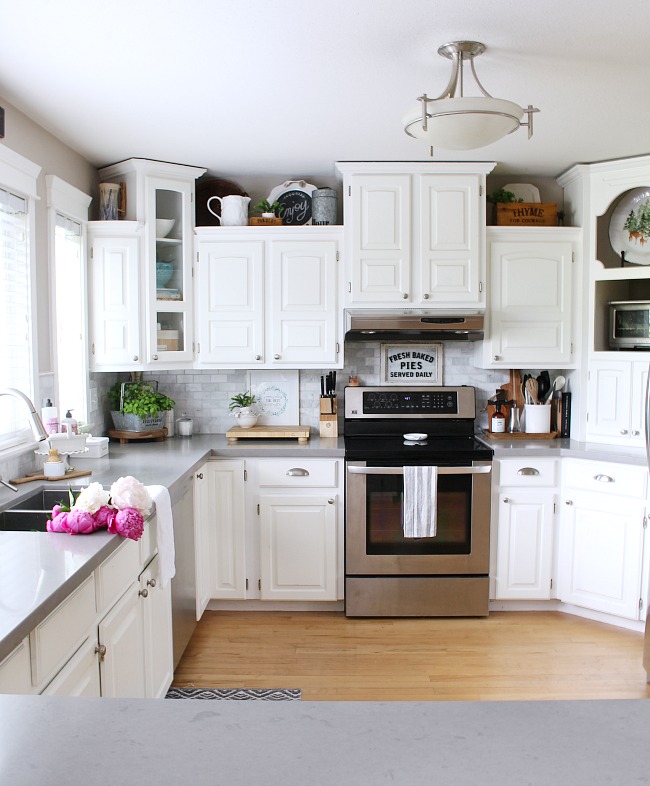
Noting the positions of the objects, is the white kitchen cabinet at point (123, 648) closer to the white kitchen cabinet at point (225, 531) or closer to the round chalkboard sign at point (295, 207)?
the white kitchen cabinet at point (225, 531)

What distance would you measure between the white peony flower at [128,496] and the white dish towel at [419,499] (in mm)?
1645

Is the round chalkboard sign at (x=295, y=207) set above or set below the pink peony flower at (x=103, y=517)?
above

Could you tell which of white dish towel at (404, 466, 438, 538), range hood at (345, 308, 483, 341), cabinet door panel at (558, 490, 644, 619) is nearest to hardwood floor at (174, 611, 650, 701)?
cabinet door panel at (558, 490, 644, 619)

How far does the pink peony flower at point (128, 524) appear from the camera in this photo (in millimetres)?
1958

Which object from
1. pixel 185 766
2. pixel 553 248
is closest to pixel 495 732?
pixel 185 766

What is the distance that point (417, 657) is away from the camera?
3115mm

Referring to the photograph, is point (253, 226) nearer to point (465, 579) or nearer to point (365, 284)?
point (365, 284)

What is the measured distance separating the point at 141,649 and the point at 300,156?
8.15 ft

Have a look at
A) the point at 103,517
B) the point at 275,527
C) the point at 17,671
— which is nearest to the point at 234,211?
the point at 275,527

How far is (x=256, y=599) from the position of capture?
3607mm

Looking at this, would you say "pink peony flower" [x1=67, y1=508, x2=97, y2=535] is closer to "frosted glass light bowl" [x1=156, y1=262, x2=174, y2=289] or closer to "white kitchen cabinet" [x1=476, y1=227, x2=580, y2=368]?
"frosted glass light bowl" [x1=156, y1=262, x2=174, y2=289]

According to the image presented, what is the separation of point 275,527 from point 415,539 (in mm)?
737

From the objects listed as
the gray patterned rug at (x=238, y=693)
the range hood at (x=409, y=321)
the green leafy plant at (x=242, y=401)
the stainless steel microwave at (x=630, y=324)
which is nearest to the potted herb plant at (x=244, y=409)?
the green leafy plant at (x=242, y=401)

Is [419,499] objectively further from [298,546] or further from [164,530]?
[164,530]
